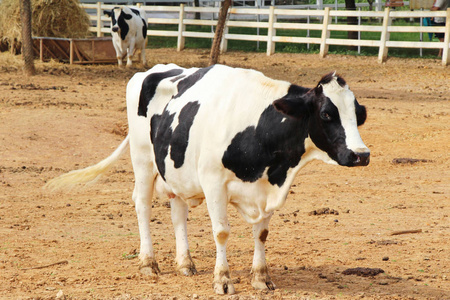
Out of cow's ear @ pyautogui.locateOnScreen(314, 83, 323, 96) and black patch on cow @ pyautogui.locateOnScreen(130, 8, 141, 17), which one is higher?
cow's ear @ pyautogui.locateOnScreen(314, 83, 323, 96)

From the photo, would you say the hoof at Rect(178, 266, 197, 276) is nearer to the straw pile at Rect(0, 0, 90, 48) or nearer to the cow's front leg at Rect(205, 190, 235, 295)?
the cow's front leg at Rect(205, 190, 235, 295)

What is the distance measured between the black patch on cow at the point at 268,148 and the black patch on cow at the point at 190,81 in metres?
0.85

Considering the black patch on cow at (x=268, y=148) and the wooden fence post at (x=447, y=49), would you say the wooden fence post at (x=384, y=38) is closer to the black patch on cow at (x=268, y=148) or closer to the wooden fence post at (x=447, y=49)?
the wooden fence post at (x=447, y=49)

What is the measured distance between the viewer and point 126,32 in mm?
21031

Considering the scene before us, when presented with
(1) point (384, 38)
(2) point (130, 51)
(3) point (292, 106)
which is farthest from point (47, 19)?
(3) point (292, 106)

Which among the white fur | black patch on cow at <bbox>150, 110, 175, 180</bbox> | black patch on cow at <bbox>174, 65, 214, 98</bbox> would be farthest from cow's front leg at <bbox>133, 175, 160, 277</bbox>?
the white fur

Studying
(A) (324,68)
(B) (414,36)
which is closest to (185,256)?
(A) (324,68)

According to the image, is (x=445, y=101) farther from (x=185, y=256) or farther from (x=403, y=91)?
(x=185, y=256)

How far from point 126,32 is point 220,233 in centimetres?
1653

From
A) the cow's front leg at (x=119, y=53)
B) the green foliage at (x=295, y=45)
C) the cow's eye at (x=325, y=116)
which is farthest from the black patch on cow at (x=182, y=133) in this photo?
the green foliage at (x=295, y=45)

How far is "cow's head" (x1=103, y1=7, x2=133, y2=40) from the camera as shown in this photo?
68.2 ft

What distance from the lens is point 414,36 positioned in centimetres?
2866

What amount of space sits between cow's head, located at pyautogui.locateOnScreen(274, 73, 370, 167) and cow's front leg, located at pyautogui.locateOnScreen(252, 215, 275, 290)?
35.0 inches

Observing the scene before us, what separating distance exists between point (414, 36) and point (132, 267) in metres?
24.8
